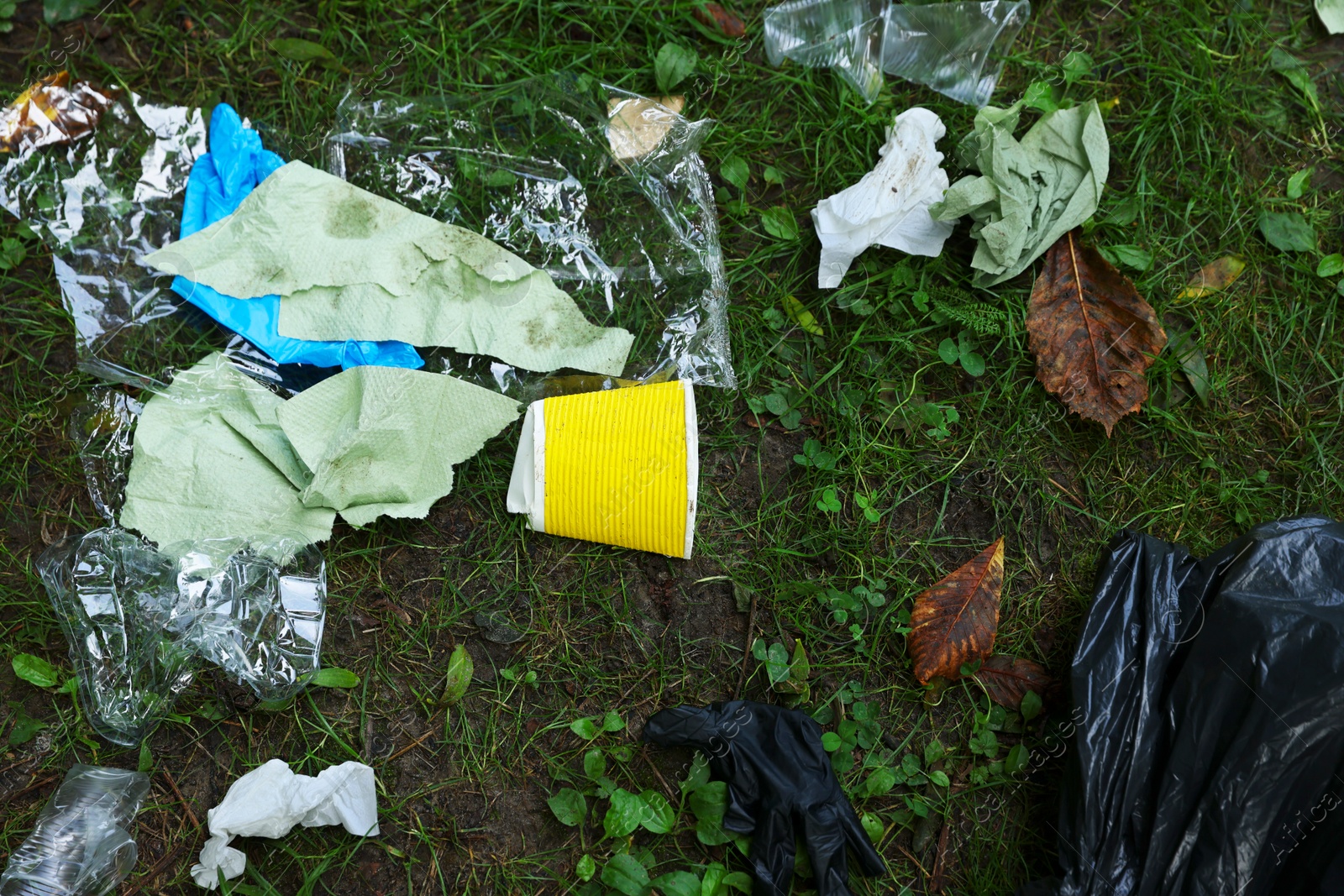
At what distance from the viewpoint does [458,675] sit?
6.00 feet

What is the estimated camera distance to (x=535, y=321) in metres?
1.93

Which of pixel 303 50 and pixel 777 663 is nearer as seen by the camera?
pixel 777 663

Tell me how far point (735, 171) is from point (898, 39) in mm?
529

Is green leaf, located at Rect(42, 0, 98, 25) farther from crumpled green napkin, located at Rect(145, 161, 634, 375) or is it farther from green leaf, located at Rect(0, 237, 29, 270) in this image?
crumpled green napkin, located at Rect(145, 161, 634, 375)

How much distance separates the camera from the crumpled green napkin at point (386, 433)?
182 centimetres

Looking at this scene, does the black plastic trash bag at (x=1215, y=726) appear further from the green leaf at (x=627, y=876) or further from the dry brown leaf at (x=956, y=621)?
the green leaf at (x=627, y=876)

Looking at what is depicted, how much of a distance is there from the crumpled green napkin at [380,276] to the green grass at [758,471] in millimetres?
200

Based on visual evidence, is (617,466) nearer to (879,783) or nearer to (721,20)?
(879,783)

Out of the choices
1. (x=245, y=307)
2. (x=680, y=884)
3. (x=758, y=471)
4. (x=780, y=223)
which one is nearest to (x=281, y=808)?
(x=680, y=884)

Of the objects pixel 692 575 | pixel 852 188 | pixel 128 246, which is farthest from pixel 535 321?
pixel 128 246

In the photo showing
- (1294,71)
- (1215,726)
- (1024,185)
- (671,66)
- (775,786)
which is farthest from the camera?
(1294,71)

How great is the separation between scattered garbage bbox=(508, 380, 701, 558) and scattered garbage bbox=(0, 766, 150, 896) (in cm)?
101

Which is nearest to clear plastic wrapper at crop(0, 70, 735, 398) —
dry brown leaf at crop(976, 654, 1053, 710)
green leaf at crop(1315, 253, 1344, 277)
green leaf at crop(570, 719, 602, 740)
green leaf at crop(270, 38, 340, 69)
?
green leaf at crop(270, 38, 340, 69)

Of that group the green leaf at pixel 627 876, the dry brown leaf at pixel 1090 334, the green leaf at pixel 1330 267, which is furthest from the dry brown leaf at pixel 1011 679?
Answer: the green leaf at pixel 1330 267
